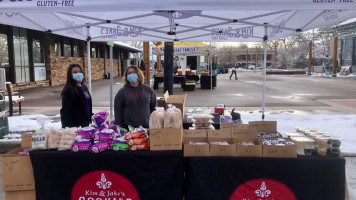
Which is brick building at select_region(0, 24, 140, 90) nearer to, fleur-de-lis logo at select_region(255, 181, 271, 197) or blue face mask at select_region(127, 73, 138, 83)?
blue face mask at select_region(127, 73, 138, 83)

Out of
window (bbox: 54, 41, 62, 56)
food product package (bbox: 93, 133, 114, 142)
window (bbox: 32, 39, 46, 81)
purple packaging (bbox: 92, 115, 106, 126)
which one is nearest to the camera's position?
food product package (bbox: 93, 133, 114, 142)

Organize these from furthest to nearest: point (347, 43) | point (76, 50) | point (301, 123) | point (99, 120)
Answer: point (347, 43)
point (76, 50)
point (301, 123)
point (99, 120)

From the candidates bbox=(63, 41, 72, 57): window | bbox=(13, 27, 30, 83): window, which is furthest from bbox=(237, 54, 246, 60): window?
bbox=(13, 27, 30, 83): window

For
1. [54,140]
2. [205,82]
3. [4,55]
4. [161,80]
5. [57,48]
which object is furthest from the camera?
[57,48]

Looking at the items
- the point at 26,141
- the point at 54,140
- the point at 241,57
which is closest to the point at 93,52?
the point at 26,141

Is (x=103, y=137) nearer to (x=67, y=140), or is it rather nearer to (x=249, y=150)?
(x=67, y=140)

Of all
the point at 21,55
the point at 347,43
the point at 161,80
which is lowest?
the point at 161,80

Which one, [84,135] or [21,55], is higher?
[21,55]

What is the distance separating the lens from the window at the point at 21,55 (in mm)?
14977

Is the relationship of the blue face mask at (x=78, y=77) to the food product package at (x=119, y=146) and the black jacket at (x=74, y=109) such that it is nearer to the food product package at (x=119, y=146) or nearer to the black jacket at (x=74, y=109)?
the black jacket at (x=74, y=109)

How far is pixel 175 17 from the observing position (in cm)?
578

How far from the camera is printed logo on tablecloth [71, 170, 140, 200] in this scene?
3043mm

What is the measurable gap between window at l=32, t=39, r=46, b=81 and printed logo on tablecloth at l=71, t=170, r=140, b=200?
1562 centimetres

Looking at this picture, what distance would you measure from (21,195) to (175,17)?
414 cm
